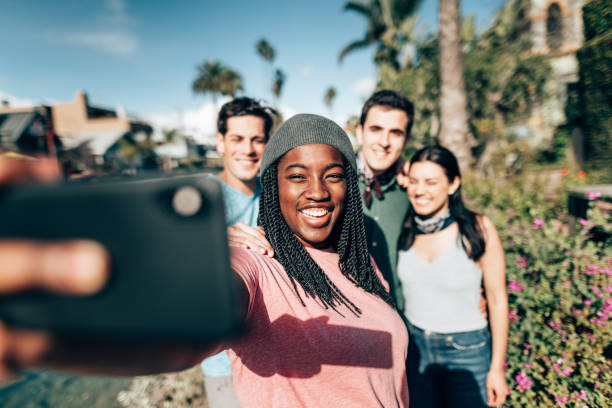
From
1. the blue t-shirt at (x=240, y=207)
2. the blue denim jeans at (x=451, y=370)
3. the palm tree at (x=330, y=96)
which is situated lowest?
the blue denim jeans at (x=451, y=370)

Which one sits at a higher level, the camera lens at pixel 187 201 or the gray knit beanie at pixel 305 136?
the gray knit beanie at pixel 305 136

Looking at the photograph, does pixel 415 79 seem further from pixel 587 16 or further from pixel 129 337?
pixel 129 337

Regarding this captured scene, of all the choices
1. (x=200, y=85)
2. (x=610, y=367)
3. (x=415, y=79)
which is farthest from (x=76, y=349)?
(x=200, y=85)

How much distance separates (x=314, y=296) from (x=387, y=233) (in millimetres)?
1232

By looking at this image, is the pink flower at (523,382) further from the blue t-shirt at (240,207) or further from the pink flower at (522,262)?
the blue t-shirt at (240,207)

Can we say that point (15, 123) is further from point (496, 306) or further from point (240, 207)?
point (496, 306)

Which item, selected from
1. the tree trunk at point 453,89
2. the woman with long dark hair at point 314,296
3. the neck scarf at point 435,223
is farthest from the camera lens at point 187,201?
the tree trunk at point 453,89

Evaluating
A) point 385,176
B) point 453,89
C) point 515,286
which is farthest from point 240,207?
point 453,89

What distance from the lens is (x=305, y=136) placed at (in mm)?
1402

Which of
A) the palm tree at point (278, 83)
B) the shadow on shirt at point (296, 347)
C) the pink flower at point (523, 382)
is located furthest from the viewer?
the palm tree at point (278, 83)

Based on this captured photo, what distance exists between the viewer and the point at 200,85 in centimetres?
4431

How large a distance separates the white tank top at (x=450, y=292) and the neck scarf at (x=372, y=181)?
61 centimetres

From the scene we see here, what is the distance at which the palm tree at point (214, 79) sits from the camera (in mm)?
43438

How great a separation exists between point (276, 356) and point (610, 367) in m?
2.34
